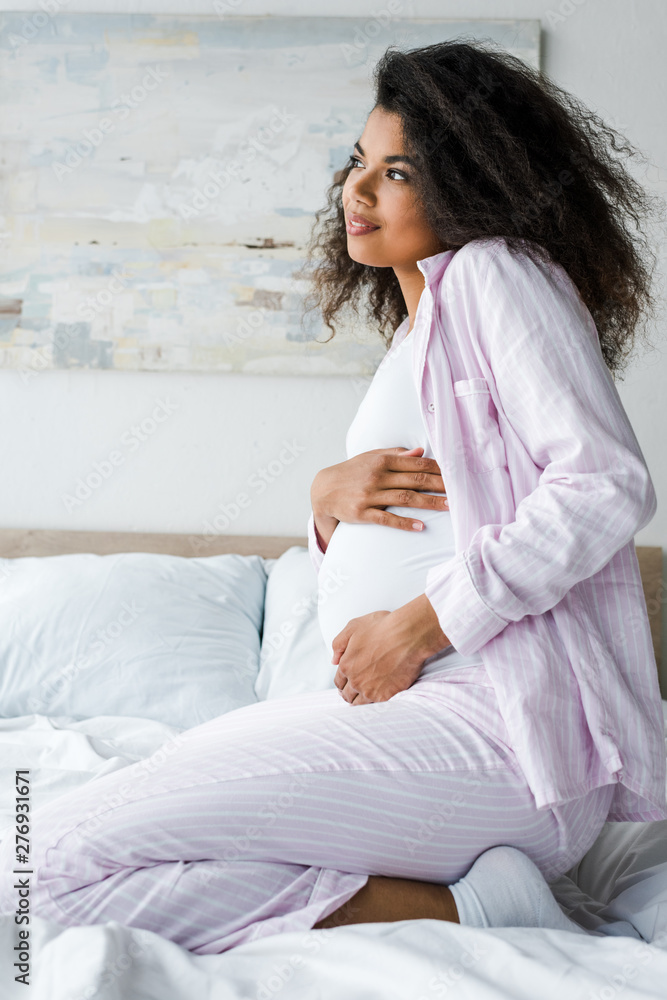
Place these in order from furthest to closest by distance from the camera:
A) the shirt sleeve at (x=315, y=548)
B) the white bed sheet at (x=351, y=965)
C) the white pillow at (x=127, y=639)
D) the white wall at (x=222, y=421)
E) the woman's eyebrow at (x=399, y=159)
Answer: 1. the white wall at (x=222, y=421)
2. the white pillow at (x=127, y=639)
3. the shirt sleeve at (x=315, y=548)
4. the woman's eyebrow at (x=399, y=159)
5. the white bed sheet at (x=351, y=965)

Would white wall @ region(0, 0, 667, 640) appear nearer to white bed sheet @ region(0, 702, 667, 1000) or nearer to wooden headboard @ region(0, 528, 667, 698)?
wooden headboard @ region(0, 528, 667, 698)

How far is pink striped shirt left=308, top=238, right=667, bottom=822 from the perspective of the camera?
0.80 meters

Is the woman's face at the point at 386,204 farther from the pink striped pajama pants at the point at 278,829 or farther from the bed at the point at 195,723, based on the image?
the bed at the point at 195,723

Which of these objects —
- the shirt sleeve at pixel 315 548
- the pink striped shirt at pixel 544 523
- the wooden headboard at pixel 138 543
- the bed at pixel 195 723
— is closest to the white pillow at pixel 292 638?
the bed at pixel 195 723

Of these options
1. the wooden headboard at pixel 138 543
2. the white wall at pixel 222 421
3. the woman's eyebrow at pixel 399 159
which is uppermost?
the woman's eyebrow at pixel 399 159

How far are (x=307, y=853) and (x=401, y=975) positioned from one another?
0.15 m

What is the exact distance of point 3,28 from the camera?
2193 mm

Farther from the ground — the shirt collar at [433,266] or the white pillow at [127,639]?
the shirt collar at [433,266]

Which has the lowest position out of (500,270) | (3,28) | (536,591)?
(536,591)

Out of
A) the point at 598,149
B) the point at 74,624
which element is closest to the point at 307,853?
the point at 598,149

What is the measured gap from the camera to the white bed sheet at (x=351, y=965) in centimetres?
65

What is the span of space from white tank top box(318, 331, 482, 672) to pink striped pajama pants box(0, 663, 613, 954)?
0.45 ft

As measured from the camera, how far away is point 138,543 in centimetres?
218

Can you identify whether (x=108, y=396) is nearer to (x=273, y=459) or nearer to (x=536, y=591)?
(x=273, y=459)
